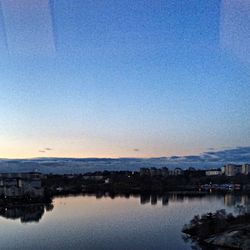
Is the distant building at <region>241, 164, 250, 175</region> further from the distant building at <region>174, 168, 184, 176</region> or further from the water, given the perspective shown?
the water

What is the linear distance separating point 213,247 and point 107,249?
115 cm

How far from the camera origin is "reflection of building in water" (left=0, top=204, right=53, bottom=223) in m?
6.90

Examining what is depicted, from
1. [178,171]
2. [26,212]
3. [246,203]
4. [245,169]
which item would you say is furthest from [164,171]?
[26,212]

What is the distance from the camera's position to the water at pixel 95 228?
4.63 m

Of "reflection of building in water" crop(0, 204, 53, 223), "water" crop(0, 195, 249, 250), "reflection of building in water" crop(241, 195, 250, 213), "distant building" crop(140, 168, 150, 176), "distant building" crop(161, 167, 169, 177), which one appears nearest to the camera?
"water" crop(0, 195, 249, 250)

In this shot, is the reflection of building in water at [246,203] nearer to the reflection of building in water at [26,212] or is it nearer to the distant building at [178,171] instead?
the reflection of building in water at [26,212]

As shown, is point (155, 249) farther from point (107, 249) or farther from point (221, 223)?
point (221, 223)

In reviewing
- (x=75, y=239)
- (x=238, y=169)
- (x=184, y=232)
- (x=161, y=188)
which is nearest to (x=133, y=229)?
(x=184, y=232)

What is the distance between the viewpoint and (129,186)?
1593 centimetres

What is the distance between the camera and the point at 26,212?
783cm

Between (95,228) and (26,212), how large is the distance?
2466mm

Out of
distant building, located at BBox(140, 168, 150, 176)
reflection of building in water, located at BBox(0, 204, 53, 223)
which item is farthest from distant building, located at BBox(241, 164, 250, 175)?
reflection of building in water, located at BBox(0, 204, 53, 223)

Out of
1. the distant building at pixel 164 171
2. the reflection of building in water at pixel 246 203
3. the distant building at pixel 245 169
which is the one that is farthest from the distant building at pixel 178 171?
the reflection of building in water at pixel 246 203

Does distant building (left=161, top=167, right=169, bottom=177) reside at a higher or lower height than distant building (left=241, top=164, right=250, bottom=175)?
lower
